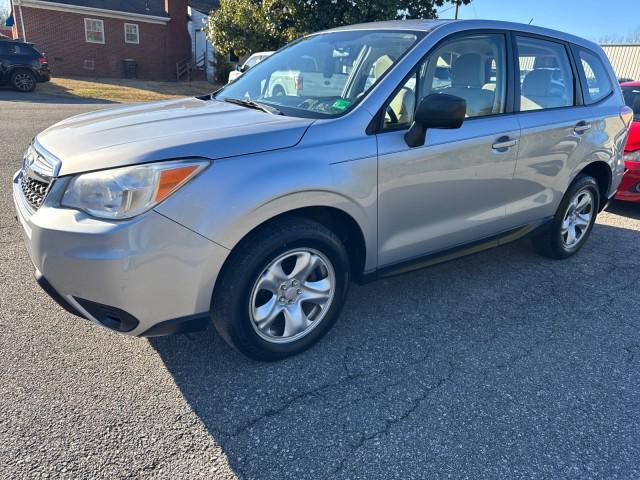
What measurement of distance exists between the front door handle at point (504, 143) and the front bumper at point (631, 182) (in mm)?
3101

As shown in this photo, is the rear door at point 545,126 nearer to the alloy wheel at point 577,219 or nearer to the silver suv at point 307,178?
the silver suv at point 307,178

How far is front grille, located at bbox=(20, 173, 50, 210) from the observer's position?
2.48 metres

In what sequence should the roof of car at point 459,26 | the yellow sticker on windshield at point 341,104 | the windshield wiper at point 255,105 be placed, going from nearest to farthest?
the yellow sticker on windshield at point 341,104 → the windshield wiper at point 255,105 → the roof of car at point 459,26

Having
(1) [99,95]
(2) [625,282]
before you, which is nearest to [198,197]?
(2) [625,282]

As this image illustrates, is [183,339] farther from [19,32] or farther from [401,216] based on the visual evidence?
[19,32]

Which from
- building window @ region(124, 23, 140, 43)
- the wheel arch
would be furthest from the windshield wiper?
building window @ region(124, 23, 140, 43)

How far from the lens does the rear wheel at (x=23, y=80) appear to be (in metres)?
17.1

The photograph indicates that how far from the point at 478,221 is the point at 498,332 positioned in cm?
77

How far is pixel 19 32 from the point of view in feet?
84.0

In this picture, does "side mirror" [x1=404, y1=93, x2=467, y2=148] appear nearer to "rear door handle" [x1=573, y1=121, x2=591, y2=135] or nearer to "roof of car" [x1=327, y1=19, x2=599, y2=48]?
"roof of car" [x1=327, y1=19, x2=599, y2=48]

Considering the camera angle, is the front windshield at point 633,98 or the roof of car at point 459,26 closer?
the roof of car at point 459,26

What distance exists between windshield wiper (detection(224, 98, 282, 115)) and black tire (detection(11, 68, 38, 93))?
56.5 feet

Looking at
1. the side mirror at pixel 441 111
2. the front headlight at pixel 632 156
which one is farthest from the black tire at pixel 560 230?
the side mirror at pixel 441 111

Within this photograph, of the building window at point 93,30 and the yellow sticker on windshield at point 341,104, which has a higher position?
the building window at point 93,30
